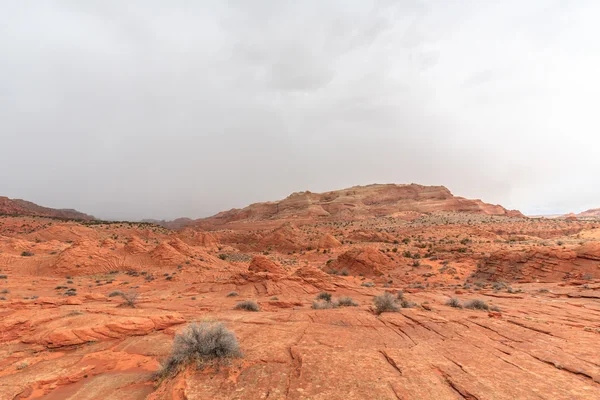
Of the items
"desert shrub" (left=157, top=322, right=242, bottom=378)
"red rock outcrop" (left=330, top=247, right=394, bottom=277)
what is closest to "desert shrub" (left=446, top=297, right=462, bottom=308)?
"desert shrub" (left=157, top=322, right=242, bottom=378)

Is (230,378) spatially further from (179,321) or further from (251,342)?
(179,321)

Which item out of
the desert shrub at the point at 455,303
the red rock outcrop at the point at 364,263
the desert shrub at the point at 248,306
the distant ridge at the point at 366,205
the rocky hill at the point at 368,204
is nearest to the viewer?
the desert shrub at the point at 455,303

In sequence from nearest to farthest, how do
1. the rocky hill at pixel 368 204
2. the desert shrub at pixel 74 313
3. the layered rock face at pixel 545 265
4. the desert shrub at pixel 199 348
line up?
1. the desert shrub at pixel 199 348
2. the desert shrub at pixel 74 313
3. the layered rock face at pixel 545 265
4. the rocky hill at pixel 368 204

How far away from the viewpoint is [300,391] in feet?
13.7

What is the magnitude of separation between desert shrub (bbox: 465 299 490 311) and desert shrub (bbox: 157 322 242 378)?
9575 millimetres

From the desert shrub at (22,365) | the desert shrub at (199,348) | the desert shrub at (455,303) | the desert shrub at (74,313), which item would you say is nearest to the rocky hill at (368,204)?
the desert shrub at (455,303)

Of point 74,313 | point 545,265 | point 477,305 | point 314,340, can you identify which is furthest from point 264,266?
point 545,265

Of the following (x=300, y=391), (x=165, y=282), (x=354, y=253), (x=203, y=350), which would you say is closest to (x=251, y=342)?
(x=203, y=350)

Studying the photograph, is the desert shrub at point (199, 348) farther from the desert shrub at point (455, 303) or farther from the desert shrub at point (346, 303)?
the desert shrub at point (455, 303)

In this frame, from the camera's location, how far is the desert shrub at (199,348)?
4.92 metres

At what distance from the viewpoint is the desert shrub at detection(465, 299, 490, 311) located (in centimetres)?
1023

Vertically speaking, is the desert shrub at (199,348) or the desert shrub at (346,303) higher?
the desert shrub at (199,348)

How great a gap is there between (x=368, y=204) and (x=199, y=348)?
111520mm

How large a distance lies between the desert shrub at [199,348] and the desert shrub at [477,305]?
958cm
